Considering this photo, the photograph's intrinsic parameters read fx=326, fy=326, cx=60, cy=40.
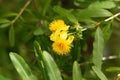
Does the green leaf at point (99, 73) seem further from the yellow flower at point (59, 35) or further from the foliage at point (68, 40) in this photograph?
the yellow flower at point (59, 35)

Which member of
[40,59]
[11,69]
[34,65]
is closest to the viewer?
[40,59]

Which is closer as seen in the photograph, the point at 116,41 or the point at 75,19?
the point at 75,19

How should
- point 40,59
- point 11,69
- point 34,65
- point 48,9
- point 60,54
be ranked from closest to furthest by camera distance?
point 40,59 → point 60,54 → point 34,65 → point 48,9 → point 11,69

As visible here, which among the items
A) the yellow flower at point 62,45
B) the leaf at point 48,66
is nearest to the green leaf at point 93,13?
the yellow flower at point 62,45

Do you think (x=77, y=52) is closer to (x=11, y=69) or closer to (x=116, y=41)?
(x=11, y=69)

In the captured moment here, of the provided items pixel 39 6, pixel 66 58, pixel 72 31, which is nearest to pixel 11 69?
pixel 39 6

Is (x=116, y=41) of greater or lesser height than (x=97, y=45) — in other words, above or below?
above

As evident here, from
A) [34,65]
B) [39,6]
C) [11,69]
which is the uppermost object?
[39,6]
